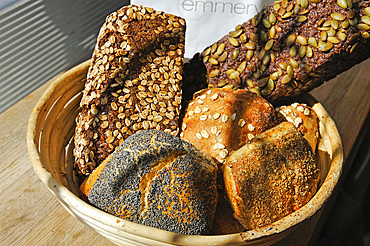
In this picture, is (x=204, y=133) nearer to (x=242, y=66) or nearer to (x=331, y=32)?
(x=242, y=66)

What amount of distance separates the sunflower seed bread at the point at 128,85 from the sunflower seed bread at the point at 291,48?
0.18 metres

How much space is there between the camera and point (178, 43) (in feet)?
3.35

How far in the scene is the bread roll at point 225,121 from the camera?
2.91 feet

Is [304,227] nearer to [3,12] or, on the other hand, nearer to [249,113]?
[249,113]

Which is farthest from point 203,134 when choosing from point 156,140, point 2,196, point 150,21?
point 2,196

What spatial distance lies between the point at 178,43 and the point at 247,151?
46 centimetres

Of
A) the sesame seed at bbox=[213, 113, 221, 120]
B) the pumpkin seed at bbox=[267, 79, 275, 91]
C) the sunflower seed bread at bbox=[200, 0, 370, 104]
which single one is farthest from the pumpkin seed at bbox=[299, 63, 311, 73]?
the sesame seed at bbox=[213, 113, 221, 120]

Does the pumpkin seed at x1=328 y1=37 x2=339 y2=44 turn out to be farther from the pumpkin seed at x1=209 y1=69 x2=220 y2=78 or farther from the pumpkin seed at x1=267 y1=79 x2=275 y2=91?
the pumpkin seed at x1=209 y1=69 x2=220 y2=78

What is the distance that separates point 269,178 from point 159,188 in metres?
0.27

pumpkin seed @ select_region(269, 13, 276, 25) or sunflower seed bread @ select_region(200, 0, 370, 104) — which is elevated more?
pumpkin seed @ select_region(269, 13, 276, 25)

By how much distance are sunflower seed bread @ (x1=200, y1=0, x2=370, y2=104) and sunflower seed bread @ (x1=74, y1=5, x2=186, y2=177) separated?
18 cm

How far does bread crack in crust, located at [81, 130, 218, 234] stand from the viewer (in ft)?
2.31

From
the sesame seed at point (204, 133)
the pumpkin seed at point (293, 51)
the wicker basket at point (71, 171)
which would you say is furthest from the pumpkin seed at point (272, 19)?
the sesame seed at point (204, 133)

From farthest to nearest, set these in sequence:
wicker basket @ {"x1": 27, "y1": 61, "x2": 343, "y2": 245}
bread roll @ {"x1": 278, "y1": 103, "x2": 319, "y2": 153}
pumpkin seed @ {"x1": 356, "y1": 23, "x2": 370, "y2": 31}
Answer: bread roll @ {"x1": 278, "y1": 103, "x2": 319, "y2": 153} → pumpkin seed @ {"x1": 356, "y1": 23, "x2": 370, "y2": 31} → wicker basket @ {"x1": 27, "y1": 61, "x2": 343, "y2": 245}
